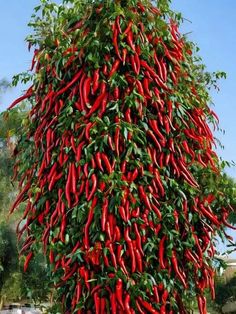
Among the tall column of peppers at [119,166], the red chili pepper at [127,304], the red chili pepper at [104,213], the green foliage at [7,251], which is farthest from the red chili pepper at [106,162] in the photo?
the green foliage at [7,251]

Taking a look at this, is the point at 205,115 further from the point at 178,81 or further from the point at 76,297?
the point at 76,297

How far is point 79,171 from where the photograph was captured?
13.3ft

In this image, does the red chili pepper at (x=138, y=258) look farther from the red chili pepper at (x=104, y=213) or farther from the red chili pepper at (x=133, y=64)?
the red chili pepper at (x=133, y=64)

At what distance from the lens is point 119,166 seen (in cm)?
408

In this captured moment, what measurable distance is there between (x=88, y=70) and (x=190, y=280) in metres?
1.69

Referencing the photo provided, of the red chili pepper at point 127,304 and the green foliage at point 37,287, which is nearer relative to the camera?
the red chili pepper at point 127,304

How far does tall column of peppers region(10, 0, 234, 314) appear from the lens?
392cm

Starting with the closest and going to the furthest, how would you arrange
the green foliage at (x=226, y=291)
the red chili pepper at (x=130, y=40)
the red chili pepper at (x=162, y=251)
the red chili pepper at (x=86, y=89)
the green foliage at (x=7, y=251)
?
the red chili pepper at (x=162, y=251) < the red chili pepper at (x=86, y=89) < the red chili pepper at (x=130, y=40) < the green foliage at (x=7, y=251) < the green foliage at (x=226, y=291)

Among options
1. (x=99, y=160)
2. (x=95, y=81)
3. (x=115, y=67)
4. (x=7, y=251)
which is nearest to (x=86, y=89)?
(x=95, y=81)

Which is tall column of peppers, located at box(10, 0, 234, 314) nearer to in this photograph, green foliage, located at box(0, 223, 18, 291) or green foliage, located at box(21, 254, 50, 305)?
green foliage, located at box(21, 254, 50, 305)

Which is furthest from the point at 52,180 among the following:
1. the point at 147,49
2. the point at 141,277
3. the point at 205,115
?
the point at 205,115

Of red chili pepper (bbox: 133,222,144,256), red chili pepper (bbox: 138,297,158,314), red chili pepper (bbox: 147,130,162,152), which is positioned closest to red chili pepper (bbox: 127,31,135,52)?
red chili pepper (bbox: 147,130,162,152)

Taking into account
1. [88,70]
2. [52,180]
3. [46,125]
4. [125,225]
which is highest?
[88,70]

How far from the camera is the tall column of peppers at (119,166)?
392 centimetres
